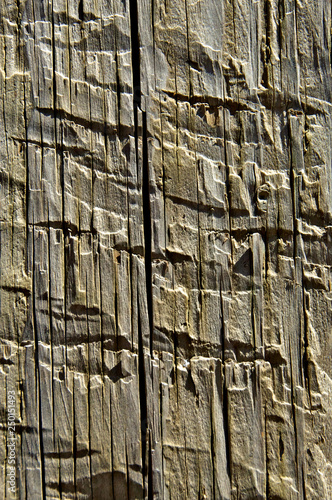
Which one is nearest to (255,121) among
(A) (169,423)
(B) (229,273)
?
(B) (229,273)

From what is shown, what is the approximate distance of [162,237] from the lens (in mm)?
1541

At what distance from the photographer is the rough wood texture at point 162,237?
1.52 metres

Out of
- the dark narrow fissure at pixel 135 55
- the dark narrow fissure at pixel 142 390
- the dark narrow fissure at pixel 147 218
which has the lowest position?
the dark narrow fissure at pixel 142 390

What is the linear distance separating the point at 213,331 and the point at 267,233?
39 centimetres

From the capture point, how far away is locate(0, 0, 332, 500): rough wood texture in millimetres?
→ 1518

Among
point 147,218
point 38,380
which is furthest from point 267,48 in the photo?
point 38,380

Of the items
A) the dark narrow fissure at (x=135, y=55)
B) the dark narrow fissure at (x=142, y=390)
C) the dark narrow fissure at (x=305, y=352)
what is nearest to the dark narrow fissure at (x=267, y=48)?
the dark narrow fissure at (x=135, y=55)

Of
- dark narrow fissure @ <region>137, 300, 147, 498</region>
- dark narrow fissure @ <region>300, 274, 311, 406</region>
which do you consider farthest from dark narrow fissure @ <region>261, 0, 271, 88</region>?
dark narrow fissure @ <region>137, 300, 147, 498</region>

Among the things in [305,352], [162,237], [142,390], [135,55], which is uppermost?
[135,55]

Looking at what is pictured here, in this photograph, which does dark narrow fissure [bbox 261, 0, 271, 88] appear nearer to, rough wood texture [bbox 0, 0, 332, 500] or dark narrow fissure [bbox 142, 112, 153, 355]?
rough wood texture [bbox 0, 0, 332, 500]

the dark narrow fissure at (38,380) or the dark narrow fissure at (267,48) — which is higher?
the dark narrow fissure at (267,48)

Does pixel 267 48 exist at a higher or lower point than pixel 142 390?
higher

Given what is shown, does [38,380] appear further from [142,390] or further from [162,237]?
[162,237]

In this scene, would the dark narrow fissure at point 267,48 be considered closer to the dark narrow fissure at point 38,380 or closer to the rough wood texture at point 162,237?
the rough wood texture at point 162,237
